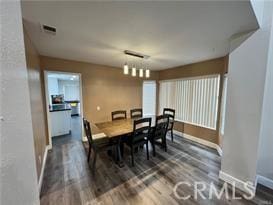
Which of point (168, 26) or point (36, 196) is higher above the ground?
point (168, 26)

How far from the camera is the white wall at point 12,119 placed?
427 mm

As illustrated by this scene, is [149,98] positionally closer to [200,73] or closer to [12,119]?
[200,73]

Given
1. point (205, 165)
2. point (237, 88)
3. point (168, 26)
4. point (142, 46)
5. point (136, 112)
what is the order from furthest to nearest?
point (136, 112)
point (205, 165)
point (142, 46)
point (237, 88)
point (168, 26)

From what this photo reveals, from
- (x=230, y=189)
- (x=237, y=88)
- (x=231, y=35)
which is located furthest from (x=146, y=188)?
(x=231, y=35)

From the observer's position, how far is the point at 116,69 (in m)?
4.43

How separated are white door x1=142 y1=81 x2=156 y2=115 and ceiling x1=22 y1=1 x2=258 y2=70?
2.90 meters

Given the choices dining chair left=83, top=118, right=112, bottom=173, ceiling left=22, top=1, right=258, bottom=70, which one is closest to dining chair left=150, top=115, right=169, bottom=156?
dining chair left=83, top=118, right=112, bottom=173

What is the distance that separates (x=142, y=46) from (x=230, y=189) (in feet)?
9.57

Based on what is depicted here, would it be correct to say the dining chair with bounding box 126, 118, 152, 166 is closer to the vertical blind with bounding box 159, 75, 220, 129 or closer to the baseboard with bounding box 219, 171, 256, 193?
the baseboard with bounding box 219, 171, 256, 193

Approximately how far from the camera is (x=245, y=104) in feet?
6.35

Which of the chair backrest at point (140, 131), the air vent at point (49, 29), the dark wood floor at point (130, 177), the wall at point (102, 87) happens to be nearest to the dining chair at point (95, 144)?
the dark wood floor at point (130, 177)

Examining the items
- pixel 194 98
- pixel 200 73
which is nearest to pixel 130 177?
pixel 194 98

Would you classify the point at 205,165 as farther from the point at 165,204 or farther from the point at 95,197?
the point at 95,197

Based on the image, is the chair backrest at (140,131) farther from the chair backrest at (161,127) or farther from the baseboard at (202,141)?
the baseboard at (202,141)
